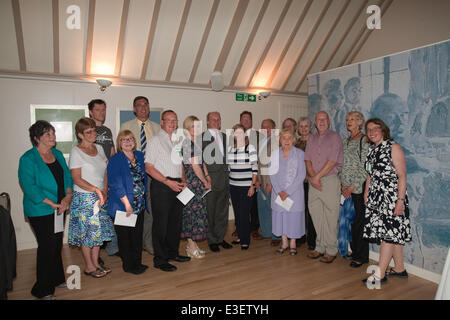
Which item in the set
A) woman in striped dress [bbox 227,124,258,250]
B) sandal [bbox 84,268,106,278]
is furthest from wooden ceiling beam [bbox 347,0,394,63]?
sandal [bbox 84,268,106,278]

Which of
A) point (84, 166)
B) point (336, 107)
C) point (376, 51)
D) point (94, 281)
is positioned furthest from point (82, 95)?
point (376, 51)

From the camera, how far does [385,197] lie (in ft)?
9.93

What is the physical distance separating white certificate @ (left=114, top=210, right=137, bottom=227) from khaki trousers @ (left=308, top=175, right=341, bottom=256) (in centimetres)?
215

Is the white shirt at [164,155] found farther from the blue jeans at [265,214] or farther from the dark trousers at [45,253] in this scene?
the blue jeans at [265,214]

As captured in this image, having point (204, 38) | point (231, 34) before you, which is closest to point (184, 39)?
point (204, 38)

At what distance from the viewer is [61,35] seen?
4.27 meters

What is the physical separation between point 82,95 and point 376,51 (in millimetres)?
5479

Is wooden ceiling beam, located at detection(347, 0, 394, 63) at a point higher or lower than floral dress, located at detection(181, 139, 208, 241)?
higher

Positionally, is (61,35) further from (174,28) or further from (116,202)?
(116,202)

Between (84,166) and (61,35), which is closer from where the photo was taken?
(84,166)

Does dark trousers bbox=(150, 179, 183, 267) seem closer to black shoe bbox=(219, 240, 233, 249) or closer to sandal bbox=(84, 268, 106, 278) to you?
sandal bbox=(84, 268, 106, 278)

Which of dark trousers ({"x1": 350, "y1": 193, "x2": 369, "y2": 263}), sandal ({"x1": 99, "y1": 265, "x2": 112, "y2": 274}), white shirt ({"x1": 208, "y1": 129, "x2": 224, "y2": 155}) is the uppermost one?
white shirt ({"x1": 208, "y1": 129, "x2": 224, "y2": 155})

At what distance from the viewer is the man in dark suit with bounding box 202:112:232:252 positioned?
3916 millimetres

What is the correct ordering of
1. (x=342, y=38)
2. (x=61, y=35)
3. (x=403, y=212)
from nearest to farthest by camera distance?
(x=403, y=212) < (x=61, y=35) < (x=342, y=38)
